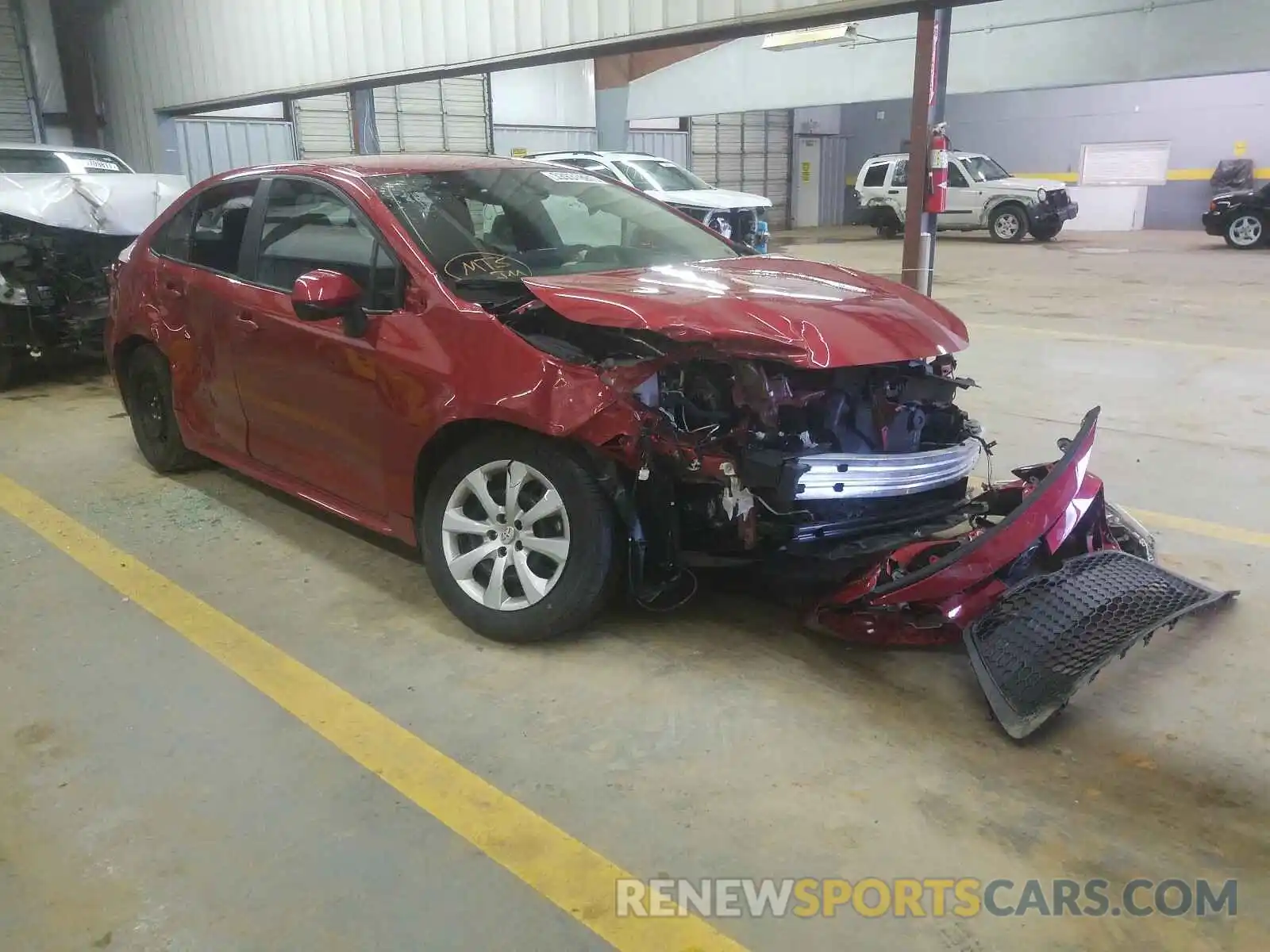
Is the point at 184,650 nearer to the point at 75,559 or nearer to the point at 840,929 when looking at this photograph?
the point at 75,559

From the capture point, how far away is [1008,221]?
1764 centimetres

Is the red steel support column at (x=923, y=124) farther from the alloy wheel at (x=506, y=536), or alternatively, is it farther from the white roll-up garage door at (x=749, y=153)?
the white roll-up garage door at (x=749, y=153)

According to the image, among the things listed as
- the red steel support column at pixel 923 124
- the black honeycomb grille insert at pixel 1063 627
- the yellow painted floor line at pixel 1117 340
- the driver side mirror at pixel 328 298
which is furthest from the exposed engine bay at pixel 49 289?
the yellow painted floor line at pixel 1117 340

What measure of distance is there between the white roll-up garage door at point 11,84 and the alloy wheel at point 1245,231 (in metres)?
18.4

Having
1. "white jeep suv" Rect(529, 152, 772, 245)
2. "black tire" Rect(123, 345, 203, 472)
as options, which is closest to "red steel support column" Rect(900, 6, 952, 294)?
"black tire" Rect(123, 345, 203, 472)

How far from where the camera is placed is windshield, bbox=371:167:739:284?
311cm

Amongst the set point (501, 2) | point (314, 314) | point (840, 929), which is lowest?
point (840, 929)

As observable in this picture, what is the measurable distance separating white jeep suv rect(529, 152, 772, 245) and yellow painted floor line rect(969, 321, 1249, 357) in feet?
17.5

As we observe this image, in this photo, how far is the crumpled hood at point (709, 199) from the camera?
13442mm

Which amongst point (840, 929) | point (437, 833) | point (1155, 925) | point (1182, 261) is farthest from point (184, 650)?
point (1182, 261)

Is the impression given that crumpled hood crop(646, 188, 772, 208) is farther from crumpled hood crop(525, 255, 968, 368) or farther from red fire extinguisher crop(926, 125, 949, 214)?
crumpled hood crop(525, 255, 968, 368)

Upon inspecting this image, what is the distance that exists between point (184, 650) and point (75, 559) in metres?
1.06

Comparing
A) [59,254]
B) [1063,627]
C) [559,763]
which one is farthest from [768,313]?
[59,254]

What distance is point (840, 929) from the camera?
1.87 metres
